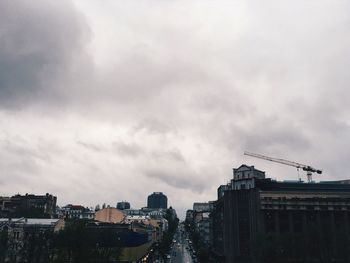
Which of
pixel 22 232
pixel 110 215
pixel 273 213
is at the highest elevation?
pixel 110 215

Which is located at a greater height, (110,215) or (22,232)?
(110,215)

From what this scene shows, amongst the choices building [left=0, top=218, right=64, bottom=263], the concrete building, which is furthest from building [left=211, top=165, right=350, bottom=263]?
the concrete building

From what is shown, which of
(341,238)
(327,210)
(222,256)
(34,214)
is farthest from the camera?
(34,214)

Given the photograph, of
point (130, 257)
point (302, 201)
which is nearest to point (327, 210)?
point (302, 201)

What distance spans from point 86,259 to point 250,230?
4922 cm

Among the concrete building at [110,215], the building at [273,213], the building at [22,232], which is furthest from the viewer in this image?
the concrete building at [110,215]

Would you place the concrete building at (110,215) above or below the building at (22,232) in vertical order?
above

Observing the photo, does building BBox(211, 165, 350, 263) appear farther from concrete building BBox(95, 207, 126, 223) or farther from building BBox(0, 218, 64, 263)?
concrete building BBox(95, 207, 126, 223)

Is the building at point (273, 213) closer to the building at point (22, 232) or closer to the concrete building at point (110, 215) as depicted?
the building at point (22, 232)

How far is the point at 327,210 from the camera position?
117938 mm

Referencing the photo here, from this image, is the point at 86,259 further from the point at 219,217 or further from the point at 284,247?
the point at 219,217

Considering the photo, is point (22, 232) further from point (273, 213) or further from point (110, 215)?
point (110, 215)

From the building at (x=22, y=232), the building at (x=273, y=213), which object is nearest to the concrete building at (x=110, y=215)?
the building at (x=22, y=232)

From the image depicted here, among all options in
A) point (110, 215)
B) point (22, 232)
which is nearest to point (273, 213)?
point (22, 232)
